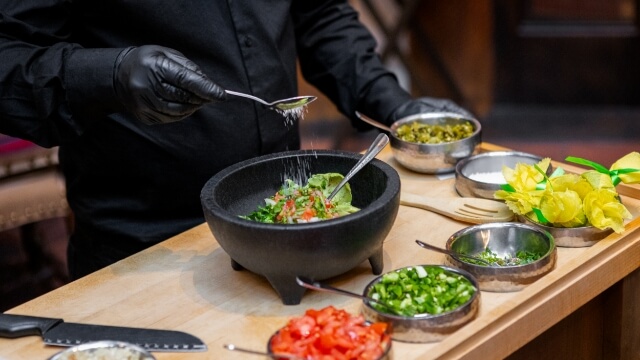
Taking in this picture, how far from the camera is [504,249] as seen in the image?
5.18 feet

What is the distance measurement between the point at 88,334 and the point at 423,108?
1060 mm

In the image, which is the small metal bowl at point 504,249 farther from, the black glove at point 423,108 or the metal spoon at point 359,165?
the black glove at point 423,108

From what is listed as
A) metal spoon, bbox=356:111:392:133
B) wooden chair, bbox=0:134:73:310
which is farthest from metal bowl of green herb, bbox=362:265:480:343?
wooden chair, bbox=0:134:73:310

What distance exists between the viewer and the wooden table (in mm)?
1338

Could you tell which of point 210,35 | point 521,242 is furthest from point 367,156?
point 210,35

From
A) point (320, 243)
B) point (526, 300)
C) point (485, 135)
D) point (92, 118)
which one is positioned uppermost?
point (92, 118)

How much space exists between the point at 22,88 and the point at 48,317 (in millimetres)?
462

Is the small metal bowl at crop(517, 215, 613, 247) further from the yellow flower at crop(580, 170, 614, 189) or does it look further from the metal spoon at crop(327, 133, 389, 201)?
the metal spoon at crop(327, 133, 389, 201)

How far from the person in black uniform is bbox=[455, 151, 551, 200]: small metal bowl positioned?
0.21 metres

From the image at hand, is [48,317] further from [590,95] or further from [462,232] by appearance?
[590,95]

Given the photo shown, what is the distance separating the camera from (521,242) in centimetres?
157

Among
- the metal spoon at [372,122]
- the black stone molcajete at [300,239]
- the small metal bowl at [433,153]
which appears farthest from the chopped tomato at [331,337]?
the metal spoon at [372,122]

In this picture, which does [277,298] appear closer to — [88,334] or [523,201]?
[88,334]

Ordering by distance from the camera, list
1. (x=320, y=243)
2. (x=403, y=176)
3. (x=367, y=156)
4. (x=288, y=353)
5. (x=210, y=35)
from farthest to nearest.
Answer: (x=403, y=176) < (x=210, y=35) < (x=367, y=156) < (x=320, y=243) < (x=288, y=353)
